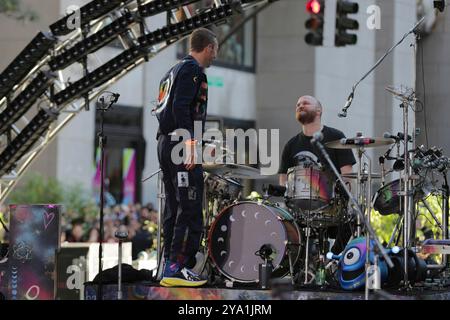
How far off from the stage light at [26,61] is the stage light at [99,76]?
57 cm

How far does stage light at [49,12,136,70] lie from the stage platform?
488 centimetres

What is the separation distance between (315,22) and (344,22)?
126cm

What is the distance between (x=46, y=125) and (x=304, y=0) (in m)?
14.6

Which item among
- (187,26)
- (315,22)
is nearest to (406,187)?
(187,26)

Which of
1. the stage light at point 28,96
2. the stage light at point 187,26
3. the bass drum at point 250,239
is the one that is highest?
the stage light at point 187,26

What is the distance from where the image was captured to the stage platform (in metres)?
9.05

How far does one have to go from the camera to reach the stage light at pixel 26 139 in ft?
47.6

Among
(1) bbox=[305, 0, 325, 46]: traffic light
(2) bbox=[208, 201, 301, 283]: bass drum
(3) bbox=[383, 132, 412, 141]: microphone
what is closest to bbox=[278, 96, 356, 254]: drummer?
(2) bbox=[208, 201, 301, 283]: bass drum

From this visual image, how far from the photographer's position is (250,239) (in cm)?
1017

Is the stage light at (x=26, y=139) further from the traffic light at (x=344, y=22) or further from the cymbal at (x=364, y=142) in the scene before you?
the cymbal at (x=364, y=142)

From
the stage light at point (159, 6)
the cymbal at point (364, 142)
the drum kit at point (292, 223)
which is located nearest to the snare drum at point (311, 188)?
the drum kit at point (292, 223)
